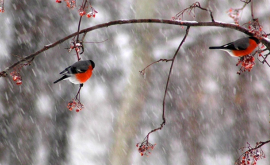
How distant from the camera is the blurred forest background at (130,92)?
6.00 metres

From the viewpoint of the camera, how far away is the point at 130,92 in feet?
22.7

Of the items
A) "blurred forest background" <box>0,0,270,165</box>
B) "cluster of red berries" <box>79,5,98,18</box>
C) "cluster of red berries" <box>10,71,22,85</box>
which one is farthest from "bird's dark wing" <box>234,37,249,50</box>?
"blurred forest background" <box>0,0,270,165</box>

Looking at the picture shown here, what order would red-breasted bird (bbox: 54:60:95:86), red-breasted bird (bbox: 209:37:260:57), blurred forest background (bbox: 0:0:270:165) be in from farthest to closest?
blurred forest background (bbox: 0:0:270:165) < red-breasted bird (bbox: 54:60:95:86) < red-breasted bird (bbox: 209:37:260:57)

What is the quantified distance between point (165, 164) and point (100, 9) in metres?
3.42

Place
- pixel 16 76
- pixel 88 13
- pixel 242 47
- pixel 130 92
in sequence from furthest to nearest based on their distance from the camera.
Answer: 1. pixel 130 92
2. pixel 242 47
3. pixel 88 13
4. pixel 16 76

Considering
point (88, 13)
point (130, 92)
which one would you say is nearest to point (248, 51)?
point (88, 13)

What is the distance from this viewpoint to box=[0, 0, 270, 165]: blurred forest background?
6004 mm

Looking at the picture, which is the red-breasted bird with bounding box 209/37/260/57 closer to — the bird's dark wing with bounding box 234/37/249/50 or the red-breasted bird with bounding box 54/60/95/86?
the bird's dark wing with bounding box 234/37/249/50

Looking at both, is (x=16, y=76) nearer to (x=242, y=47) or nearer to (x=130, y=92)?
(x=242, y=47)

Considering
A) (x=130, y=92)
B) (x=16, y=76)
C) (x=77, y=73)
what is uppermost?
(x=130, y=92)

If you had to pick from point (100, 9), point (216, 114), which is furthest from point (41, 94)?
point (216, 114)

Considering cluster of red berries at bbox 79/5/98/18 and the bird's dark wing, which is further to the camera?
the bird's dark wing

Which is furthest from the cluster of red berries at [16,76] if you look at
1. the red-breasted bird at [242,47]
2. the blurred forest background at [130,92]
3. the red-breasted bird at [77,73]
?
the blurred forest background at [130,92]

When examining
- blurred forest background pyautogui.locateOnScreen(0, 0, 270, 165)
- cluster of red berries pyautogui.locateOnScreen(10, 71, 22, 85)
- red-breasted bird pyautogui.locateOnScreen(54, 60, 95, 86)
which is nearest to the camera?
cluster of red berries pyautogui.locateOnScreen(10, 71, 22, 85)
